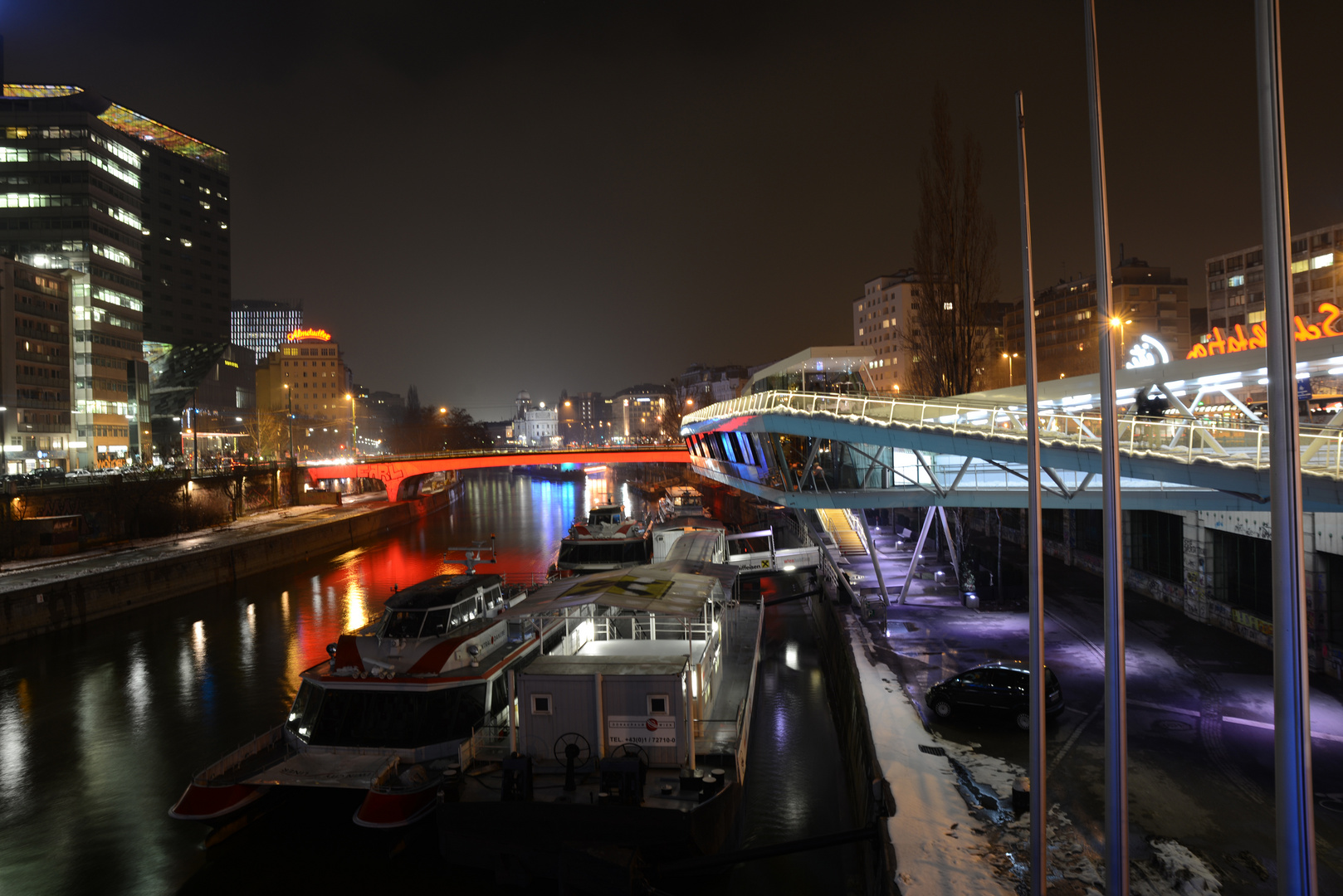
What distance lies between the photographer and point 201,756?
1925 centimetres

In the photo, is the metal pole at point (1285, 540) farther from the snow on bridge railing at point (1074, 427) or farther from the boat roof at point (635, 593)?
the boat roof at point (635, 593)

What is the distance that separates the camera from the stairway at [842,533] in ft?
120

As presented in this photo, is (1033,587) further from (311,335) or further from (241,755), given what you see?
(311,335)

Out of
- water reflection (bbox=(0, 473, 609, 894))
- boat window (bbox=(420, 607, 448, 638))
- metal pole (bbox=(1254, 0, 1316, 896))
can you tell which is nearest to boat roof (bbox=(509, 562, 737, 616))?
boat window (bbox=(420, 607, 448, 638))

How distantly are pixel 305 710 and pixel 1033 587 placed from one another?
47.8 ft

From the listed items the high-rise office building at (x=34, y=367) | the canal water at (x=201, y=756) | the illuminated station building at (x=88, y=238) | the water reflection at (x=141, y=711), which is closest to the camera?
the canal water at (x=201, y=756)

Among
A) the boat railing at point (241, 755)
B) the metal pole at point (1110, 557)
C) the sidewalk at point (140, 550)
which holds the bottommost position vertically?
the boat railing at point (241, 755)

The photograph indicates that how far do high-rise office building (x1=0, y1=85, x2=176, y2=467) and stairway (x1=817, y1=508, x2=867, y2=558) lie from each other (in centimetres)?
6657

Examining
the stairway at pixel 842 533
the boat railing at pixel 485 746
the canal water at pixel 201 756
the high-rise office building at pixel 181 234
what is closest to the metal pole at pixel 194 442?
the high-rise office building at pixel 181 234

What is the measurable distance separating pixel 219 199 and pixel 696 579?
136m

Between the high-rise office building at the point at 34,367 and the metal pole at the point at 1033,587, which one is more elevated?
the high-rise office building at the point at 34,367

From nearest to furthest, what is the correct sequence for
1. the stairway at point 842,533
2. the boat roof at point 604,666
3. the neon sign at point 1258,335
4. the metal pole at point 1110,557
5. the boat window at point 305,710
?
the metal pole at point 1110,557, the boat roof at point 604,666, the boat window at point 305,710, the neon sign at point 1258,335, the stairway at point 842,533

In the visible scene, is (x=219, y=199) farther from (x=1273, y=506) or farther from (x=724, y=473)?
(x=1273, y=506)

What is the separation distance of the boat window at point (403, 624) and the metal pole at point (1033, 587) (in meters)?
12.8
